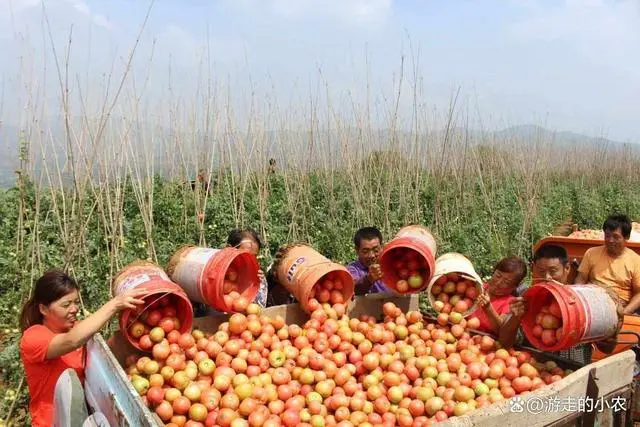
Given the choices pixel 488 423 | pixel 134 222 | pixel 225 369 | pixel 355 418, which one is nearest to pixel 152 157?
pixel 134 222

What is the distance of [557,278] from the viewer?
303cm

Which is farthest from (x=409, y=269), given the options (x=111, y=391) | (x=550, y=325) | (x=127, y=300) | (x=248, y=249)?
(x=111, y=391)

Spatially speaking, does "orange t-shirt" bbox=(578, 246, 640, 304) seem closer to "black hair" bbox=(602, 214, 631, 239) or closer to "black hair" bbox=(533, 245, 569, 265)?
"black hair" bbox=(602, 214, 631, 239)

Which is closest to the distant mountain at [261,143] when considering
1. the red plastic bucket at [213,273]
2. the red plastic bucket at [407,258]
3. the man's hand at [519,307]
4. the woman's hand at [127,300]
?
the red plastic bucket at [213,273]

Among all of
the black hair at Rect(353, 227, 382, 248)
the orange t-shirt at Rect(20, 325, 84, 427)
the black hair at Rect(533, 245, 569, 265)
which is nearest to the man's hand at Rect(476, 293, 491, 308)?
the black hair at Rect(533, 245, 569, 265)

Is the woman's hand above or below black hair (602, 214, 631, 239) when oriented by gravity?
below

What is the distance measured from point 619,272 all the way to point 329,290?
2.48 meters

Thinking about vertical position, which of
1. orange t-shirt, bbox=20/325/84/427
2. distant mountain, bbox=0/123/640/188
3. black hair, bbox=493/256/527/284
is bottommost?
orange t-shirt, bbox=20/325/84/427

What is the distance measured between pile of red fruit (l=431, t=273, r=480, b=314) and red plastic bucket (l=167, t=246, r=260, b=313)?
3.35ft

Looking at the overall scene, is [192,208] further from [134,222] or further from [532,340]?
[532,340]

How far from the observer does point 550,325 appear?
2.34 metres

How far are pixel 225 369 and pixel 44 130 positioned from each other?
300 centimetres

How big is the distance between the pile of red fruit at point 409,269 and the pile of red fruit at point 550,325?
639mm

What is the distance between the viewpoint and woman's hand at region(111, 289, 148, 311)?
6.97 ft
